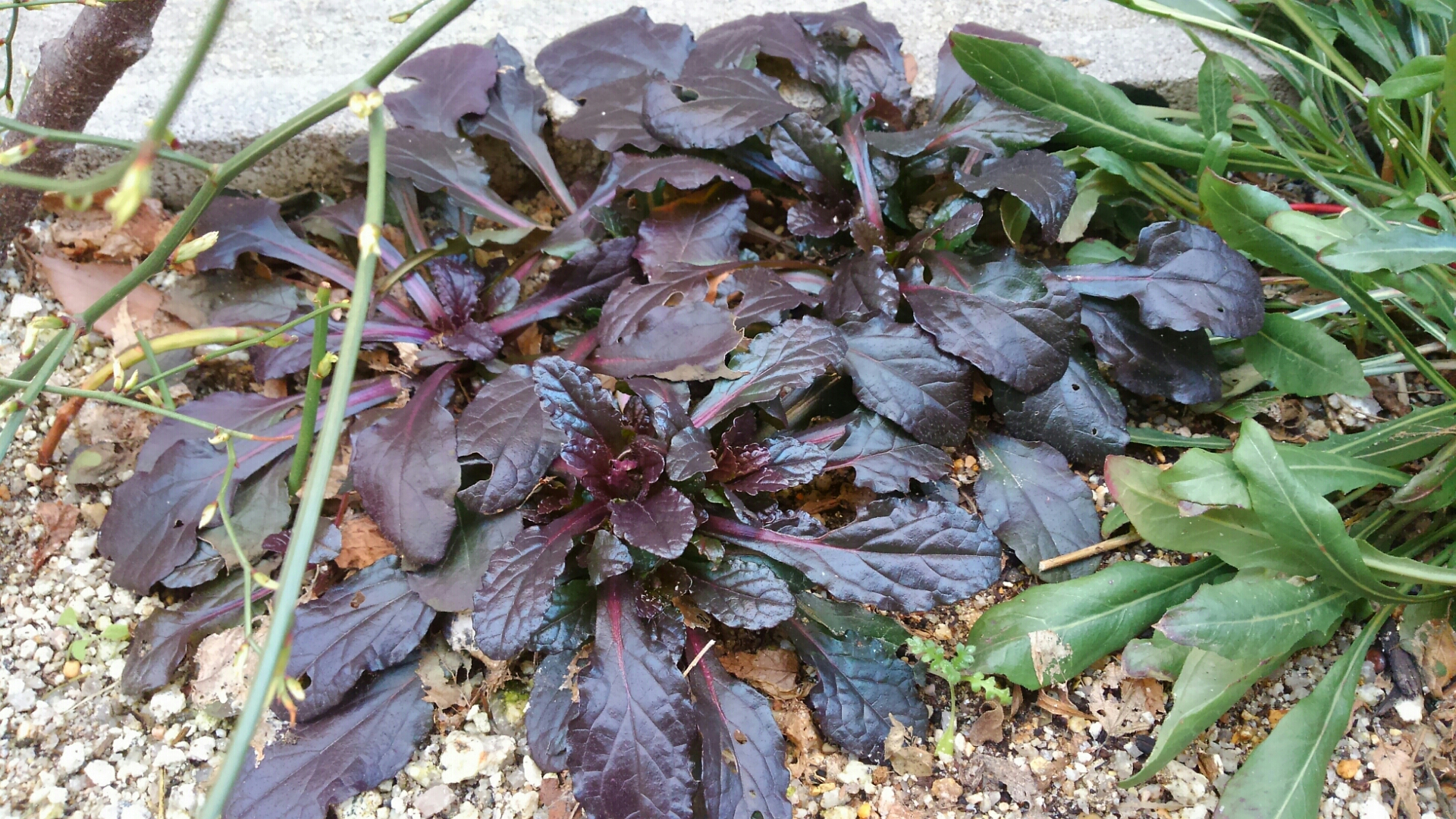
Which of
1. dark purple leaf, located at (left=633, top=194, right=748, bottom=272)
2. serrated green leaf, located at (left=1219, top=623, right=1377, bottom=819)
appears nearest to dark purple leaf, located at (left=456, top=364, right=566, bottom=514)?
dark purple leaf, located at (left=633, top=194, right=748, bottom=272)

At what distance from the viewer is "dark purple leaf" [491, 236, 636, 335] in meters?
1.79

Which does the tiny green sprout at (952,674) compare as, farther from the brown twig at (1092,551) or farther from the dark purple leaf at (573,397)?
the dark purple leaf at (573,397)

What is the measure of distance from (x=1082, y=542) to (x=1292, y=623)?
0.34 m

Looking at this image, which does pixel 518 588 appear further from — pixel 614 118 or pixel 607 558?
pixel 614 118

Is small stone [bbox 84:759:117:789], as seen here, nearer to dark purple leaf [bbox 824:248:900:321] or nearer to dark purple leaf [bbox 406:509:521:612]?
dark purple leaf [bbox 406:509:521:612]

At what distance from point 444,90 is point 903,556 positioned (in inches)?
55.3

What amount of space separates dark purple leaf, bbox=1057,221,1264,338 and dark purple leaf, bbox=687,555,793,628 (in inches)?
33.0

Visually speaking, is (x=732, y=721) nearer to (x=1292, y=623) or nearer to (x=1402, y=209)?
(x=1292, y=623)

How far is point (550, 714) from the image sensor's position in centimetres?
144

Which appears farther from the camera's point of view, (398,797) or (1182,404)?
(1182,404)

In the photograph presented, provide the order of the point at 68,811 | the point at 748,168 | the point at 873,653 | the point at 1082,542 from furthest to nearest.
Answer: the point at 748,168
the point at 1082,542
the point at 873,653
the point at 68,811

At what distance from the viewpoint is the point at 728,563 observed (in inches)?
58.5

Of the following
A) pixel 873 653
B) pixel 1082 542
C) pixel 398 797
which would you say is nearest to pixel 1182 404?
pixel 1082 542

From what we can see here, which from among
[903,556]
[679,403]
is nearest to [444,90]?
[679,403]
